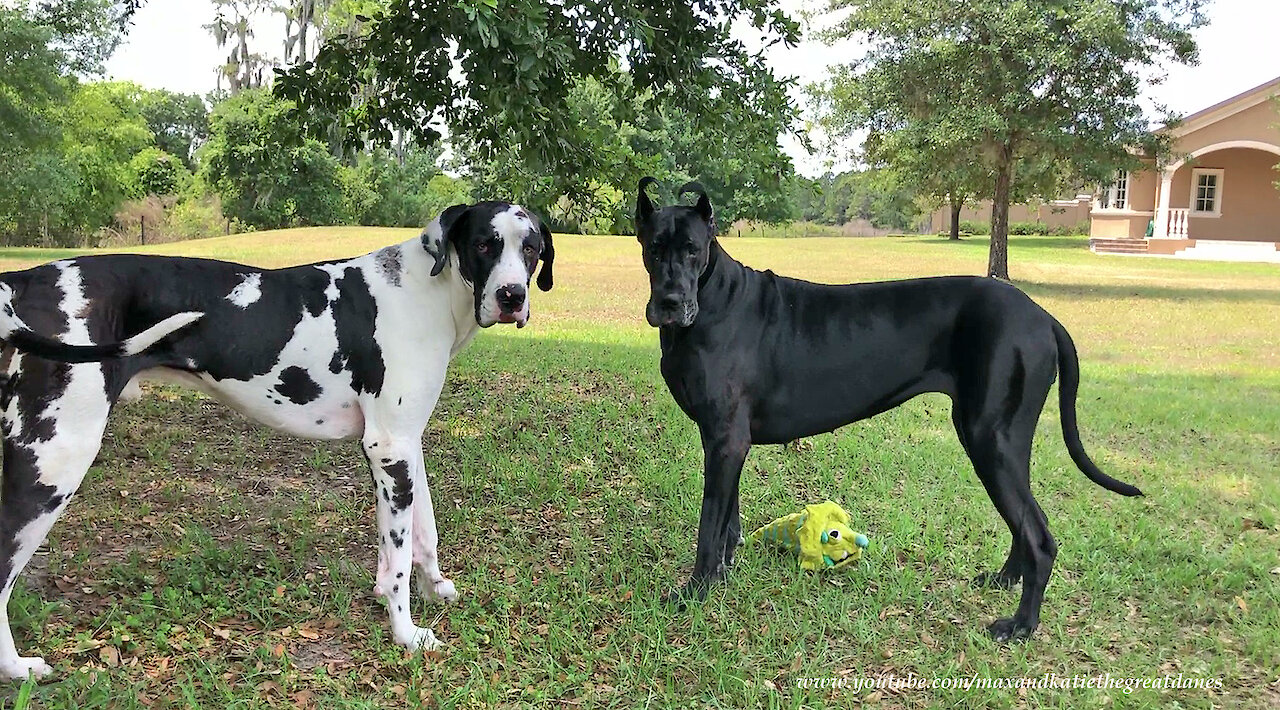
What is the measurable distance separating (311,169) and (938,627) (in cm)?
3921

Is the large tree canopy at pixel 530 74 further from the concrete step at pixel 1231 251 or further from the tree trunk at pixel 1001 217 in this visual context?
the concrete step at pixel 1231 251

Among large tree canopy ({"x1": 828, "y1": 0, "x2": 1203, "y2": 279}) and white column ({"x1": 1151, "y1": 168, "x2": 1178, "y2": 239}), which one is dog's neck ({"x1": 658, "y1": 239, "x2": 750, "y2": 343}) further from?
white column ({"x1": 1151, "y1": 168, "x2": 1178, "y2": 239})

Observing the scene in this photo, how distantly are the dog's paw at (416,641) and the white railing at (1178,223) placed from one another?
111 ft

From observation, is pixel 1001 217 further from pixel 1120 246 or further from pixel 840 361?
pixel 840 361

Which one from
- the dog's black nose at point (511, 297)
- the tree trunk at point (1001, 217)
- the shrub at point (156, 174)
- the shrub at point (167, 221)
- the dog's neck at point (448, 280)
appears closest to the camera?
the dog's black nose at point (511, 297)

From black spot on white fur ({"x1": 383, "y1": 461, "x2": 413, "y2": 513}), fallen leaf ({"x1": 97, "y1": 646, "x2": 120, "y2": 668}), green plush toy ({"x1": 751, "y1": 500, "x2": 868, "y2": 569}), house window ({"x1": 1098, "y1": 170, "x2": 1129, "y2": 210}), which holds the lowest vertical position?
fallen leaf ({"x1": 97, "y1": 646, "x2": 120, "y2": 668})

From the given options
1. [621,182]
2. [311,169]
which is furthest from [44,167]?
[621,182]

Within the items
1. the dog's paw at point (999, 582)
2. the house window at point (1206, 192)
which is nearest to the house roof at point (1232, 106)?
the house window at point (1206, 192)

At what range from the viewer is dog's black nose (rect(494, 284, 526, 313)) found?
10.5 feet

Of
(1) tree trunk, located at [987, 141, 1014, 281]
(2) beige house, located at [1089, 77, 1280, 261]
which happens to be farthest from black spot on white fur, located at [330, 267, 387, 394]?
(2) beige house, located at [1089, 77, 1280, 261]

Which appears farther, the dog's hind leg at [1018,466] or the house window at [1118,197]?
the house window at [1118,197]

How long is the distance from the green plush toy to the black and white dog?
1.73m

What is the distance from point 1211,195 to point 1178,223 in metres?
3.48

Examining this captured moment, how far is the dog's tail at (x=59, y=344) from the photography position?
268 cm
